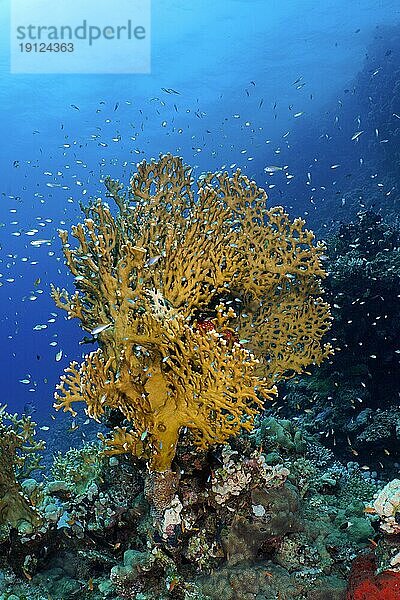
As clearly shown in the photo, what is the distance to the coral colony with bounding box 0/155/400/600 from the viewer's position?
14.0 ft

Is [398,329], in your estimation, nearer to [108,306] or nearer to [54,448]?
[108,306]

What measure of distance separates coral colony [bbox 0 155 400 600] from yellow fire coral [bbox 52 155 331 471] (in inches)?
0.8

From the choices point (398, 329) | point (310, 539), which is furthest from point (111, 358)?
point (398, 329)

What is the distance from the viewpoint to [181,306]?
493cm

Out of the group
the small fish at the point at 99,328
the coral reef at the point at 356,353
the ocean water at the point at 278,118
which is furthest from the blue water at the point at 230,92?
the small fish at the point at 99,328

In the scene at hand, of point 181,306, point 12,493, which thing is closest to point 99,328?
point 181,306

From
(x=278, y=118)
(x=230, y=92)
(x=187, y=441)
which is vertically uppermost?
(x=278, y=118)

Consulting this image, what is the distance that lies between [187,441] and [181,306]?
161 cm

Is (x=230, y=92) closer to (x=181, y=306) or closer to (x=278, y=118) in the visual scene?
(x=278, y=118)

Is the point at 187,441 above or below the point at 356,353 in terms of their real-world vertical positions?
below

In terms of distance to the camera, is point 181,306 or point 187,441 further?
point 187,441

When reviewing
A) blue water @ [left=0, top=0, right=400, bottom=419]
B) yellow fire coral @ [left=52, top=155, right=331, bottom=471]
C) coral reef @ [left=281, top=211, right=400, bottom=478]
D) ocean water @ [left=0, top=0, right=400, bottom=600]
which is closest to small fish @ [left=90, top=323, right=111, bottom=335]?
yellow fire coral @ [left=52, top=155, right=331, bottom=471]

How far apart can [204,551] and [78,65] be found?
5510cm

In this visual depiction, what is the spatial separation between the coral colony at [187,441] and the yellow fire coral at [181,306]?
0.02m
